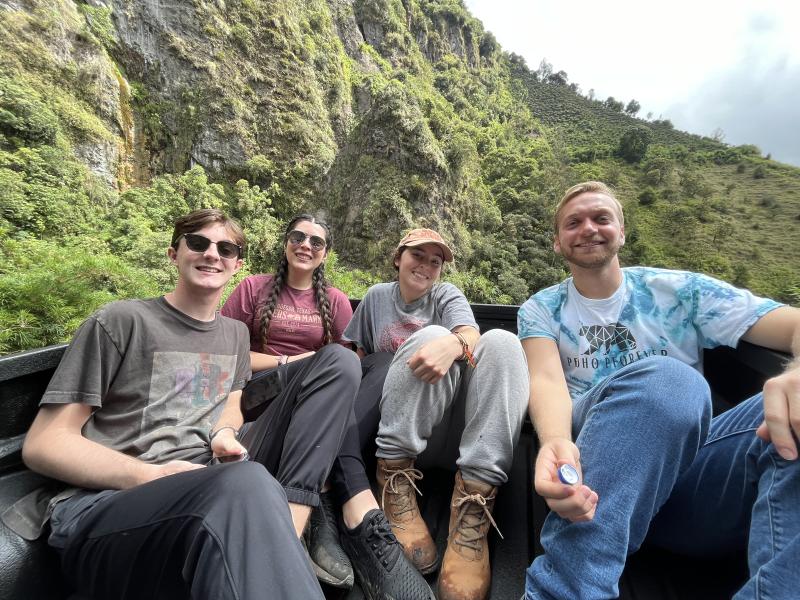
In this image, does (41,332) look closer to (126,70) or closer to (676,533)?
(676,533)

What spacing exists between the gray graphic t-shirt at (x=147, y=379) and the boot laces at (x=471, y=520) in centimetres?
84

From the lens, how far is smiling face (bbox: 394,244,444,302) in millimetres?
1776

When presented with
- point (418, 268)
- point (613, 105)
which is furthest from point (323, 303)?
point (613, 105)

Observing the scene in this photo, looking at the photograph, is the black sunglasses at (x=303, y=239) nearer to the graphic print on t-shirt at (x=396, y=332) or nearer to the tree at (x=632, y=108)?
the graphic print on t-shirt at (x=396, y=332)

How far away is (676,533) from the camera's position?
3.13 ft

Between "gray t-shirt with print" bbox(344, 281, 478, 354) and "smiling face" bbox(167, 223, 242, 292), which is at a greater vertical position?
"smiling face" bbox(167, 223, 242, 292)

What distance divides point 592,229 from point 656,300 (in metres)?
0.37

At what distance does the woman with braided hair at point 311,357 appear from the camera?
1.05 metres

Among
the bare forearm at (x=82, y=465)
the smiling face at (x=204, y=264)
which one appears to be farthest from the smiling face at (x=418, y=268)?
the bare forearm at (x=82, y=465)

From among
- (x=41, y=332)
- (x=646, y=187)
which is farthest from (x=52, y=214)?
(x=646, y=187)

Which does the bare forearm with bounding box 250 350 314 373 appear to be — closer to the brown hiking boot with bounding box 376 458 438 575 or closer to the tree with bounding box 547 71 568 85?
the brown hiking boot with bounding box 376 458 438 575

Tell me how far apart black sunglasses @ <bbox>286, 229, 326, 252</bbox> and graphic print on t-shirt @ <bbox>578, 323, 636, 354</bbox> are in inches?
57.4

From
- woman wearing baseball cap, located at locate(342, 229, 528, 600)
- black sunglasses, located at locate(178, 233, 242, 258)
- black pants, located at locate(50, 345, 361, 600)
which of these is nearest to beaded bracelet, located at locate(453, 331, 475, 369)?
woman wearing baseball cap, located at locate(342, 229, 528, 600)

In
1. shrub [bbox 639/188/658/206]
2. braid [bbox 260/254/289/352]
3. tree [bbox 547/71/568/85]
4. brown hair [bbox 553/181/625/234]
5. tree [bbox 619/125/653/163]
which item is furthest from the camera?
tree [bbox 547/71/568/85]
